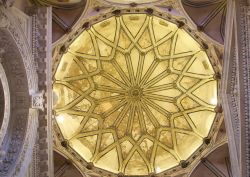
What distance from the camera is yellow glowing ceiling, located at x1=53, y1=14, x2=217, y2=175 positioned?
2081 centimetres

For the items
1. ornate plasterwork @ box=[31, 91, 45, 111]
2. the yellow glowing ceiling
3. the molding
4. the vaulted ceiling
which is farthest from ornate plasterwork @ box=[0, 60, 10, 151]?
the yellow glowing ceiling

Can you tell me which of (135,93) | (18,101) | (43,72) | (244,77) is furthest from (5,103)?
Result: (135,93)

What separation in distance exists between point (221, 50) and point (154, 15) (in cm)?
290

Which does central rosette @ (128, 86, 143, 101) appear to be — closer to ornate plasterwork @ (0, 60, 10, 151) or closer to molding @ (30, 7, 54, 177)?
molding @ (30, 7, 54, 177)

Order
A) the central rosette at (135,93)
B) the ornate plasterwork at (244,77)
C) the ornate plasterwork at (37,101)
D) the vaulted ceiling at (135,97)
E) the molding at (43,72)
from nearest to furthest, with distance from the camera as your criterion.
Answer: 1. the ornate plasterwork at (244,77)
2. the ornate plasterwork at (37,101)
3. the molding at (43,72)
4. the vaulted ceiling at (135,97)
5. the central rosette at (135,93)

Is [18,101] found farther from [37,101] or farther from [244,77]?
[244,77]

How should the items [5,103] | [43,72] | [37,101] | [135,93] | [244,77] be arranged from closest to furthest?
[5,103], [244,77], [37,101], [43,72], [135,93]

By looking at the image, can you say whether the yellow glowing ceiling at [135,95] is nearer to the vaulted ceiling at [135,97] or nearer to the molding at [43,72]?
the vaulted ceiling at [135,97]

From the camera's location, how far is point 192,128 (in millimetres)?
21953

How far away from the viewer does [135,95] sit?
23.7m

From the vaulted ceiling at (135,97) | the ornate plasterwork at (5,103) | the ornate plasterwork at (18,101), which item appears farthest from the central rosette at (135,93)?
the ornate plasterwork at (5,103)

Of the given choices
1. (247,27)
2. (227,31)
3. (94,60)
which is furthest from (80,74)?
(247,27)

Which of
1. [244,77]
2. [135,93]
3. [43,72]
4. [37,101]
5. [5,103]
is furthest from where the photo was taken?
[135,93]

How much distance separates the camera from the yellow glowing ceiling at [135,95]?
20812 mm
